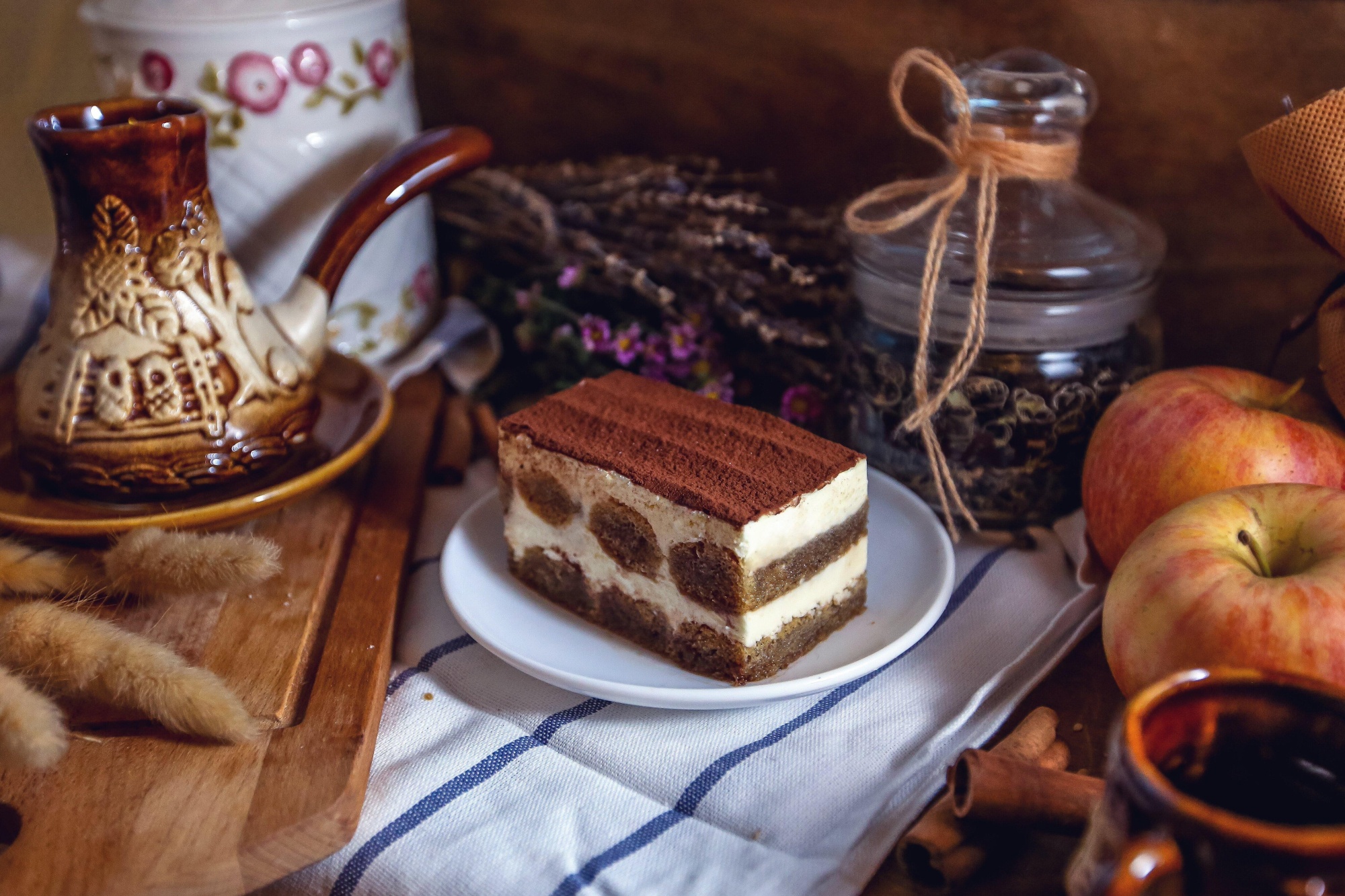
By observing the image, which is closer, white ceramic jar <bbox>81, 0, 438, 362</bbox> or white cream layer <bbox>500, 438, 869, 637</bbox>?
white cream layer <bbox>500, 438, 869, 637</bbox>

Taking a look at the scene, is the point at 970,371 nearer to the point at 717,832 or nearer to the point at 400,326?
the point at 717,832

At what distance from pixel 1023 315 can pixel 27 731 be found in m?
0.79

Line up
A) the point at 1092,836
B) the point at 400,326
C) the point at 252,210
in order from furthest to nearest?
the point at 400,326
the point at 252,210
the point at 1092,836

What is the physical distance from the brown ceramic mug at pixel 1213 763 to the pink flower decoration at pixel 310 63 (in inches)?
38.3

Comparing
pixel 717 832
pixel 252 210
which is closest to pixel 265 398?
pixel 252 210

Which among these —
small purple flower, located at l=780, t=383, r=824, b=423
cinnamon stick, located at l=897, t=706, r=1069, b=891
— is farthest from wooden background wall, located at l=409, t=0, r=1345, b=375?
cinnamon stick, located at l=897, t=706, r=1069, b=891

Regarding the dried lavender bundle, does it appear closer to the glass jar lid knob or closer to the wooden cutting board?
the glass jar lid knob

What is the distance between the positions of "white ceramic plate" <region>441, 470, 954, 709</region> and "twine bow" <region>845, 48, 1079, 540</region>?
55mm

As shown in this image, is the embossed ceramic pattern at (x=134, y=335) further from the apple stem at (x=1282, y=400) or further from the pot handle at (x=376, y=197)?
the apple stem at (x=1282, y=400)

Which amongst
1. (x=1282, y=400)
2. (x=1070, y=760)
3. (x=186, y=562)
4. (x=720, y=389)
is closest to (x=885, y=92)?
(x=720, y=389)

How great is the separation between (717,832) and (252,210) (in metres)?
0.83

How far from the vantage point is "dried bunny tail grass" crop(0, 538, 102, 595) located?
840mm

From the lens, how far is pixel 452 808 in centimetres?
70

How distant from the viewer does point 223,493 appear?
0.94 m
